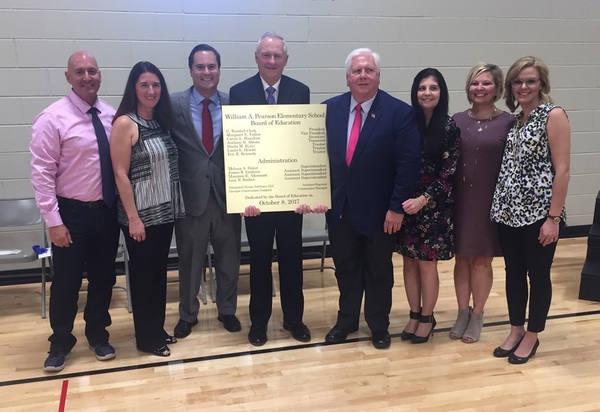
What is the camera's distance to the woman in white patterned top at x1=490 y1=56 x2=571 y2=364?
2.60 metres

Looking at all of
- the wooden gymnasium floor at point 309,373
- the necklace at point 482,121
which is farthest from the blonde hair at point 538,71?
the wooden gymnasium floor at point 309,373

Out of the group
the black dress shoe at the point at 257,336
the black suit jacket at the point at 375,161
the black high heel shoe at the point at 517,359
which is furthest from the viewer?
the black dress shoe at the point at 257,336

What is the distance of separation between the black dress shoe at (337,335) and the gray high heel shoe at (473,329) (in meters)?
0.72

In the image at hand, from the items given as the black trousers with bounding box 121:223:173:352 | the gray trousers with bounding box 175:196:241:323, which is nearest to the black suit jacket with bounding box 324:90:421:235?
the gray trousers with bounding box 175:196:241:323

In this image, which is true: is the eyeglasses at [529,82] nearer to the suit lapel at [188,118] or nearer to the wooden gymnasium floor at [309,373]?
the wooden gymnasium floor at [309,373]

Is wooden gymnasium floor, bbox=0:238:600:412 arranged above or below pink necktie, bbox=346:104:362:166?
below

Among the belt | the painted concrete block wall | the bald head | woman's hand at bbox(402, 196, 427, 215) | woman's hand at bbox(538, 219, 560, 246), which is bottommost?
woman's hand at bbox(538, 219, 560, 246)

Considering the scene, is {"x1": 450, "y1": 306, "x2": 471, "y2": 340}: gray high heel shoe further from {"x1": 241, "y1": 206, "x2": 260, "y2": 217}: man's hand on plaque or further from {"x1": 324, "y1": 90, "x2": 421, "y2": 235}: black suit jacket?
{"x1": 241, "y1": 206, "x2": 260, "y2": 217}: man's hand on plaque

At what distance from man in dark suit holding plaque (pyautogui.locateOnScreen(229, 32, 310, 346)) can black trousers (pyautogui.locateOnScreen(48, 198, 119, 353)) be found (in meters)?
0.77

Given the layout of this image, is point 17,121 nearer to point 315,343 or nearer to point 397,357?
point 315,343

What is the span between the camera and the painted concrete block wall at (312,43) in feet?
13.3

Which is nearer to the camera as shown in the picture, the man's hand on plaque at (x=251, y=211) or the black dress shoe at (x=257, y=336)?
the man's hand on plaque at (x=251, y=211)

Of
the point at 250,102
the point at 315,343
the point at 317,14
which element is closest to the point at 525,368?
the point at 315,343

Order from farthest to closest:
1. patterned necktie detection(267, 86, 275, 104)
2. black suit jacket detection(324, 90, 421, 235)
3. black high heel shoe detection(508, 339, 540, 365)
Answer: patterned necktie detection(267, 86, 275, 104) < black high heel shoe detection(508, 339, 540, 365) < black suit jacket detection(324, 90, 421, 235)
